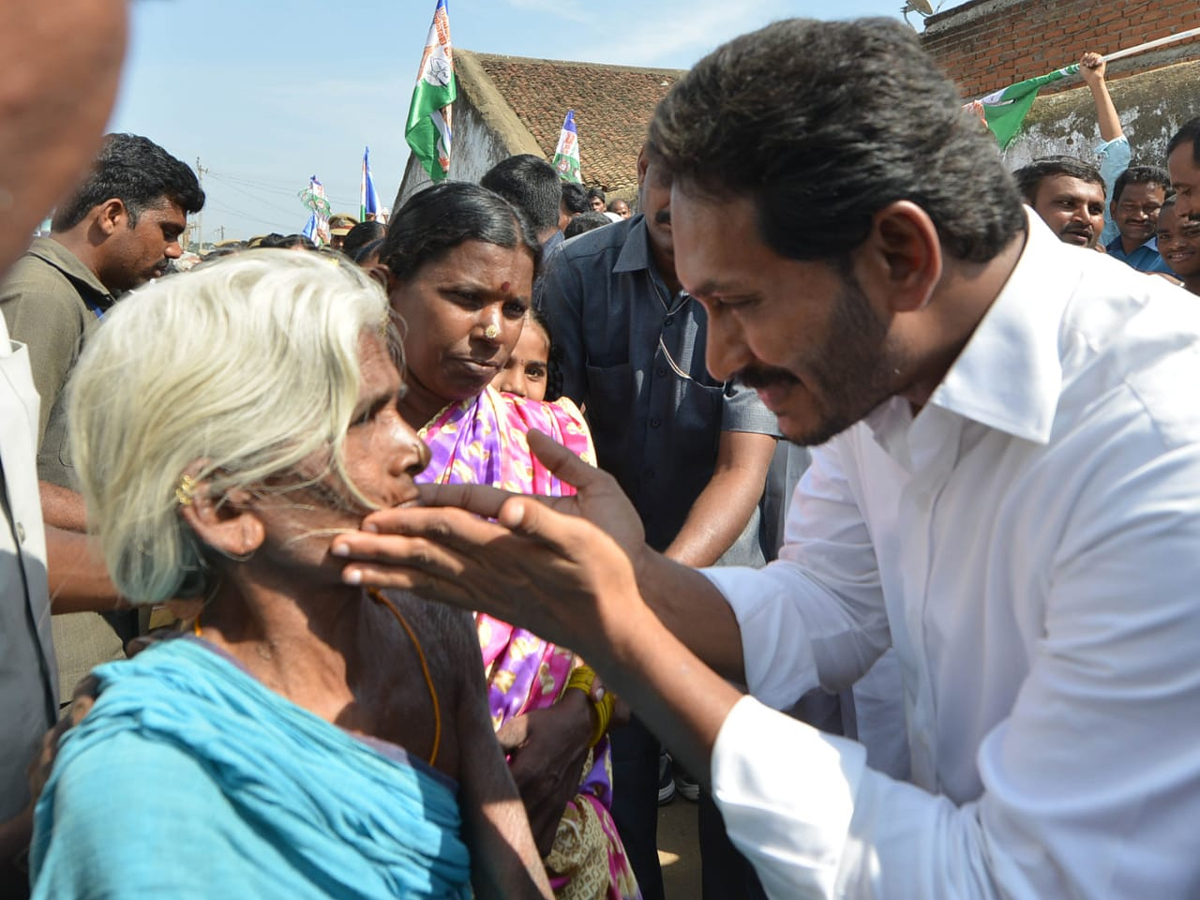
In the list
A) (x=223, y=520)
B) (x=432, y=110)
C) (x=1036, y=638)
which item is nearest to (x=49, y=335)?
(x=223, y=520)

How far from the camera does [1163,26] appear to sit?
1241cm

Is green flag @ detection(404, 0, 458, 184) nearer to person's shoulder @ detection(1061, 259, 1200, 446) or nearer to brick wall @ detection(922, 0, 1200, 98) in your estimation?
brick wall @ detection(922, 0, 1200, 98)

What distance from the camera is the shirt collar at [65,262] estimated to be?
3.70 m

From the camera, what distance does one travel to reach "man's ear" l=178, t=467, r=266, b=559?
1705 millimetres

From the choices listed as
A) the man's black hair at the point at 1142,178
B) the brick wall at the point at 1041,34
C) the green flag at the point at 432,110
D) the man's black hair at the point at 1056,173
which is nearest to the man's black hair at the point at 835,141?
the man's black hair at the point at 1056,173

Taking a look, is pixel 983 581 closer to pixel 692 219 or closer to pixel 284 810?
pixel 692 219

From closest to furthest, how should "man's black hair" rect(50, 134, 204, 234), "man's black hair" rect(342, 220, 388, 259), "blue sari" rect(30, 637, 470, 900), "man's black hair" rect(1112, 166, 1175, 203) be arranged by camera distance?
"blue sari" rect(30, 637, 470, 900) < "man's black hair" rect(50, 134, 204, 234) < "man's black hair" rect(1112, 166, 1175, 203) < "man's black hair" rect(342, 220, 388, 259)

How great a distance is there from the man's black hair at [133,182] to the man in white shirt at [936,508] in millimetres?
3291

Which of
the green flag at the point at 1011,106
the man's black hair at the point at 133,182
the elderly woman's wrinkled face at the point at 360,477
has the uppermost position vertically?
the green flag at the point at 1011,106

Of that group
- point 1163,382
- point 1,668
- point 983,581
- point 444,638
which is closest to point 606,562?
point 444,638

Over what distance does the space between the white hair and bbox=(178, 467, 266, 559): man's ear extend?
0.05 ft

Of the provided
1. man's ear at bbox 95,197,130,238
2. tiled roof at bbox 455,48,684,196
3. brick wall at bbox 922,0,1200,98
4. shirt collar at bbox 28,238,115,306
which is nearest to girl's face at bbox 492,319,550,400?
shirt collar at bbox 28,238,115,306

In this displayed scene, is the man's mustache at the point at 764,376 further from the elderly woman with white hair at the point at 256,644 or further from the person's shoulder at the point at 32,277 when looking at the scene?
the person's shoulder at the point at 32,277

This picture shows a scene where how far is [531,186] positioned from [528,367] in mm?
3536
